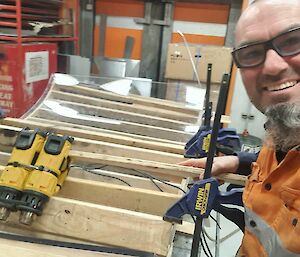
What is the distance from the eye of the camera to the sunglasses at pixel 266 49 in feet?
3.14

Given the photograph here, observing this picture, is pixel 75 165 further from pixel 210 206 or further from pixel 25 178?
pixel 210 206

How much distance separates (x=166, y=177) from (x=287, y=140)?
0.70 m

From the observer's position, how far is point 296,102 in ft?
3.03

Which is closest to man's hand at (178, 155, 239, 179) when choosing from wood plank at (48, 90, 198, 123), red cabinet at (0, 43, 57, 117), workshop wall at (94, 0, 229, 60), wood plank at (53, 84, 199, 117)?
wood plank at (48, 90, 198, 123)

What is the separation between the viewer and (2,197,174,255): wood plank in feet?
3.15

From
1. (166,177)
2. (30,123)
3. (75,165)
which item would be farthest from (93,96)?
(166,177)

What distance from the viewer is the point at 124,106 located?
7.61ft

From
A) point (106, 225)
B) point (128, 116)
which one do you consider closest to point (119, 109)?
point (128, 116)

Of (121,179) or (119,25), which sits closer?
(121,179)

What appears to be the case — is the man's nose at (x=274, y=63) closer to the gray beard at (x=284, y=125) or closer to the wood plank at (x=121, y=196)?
the gray beard at (x=284, y=125)

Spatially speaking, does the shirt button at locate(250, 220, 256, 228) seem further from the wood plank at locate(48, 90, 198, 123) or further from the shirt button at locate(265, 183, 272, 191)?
the wood plank at locate(48, 90, 198, 123)

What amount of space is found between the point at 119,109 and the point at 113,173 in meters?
0.87

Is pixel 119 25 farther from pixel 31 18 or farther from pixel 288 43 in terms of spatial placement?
pixel 288 43

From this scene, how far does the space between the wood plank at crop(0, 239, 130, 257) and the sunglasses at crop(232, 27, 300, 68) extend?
790 millimetres
